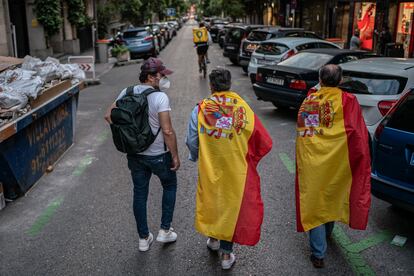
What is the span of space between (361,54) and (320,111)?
693 cm

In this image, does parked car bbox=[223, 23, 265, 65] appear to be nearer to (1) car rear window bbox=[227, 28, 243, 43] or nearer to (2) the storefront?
(1) car rear window bbox=[227, 28, 243, 43]

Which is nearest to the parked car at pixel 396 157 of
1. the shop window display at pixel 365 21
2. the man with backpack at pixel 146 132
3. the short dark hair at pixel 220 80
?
the short dark hair at pixel 220 80

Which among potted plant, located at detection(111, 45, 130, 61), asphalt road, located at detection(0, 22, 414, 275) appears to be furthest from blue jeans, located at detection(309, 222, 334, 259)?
potted plant, located at detection(111, 45, 130, 61)

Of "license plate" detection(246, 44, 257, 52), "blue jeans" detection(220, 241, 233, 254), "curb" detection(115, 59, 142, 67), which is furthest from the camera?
"curb" detection(115, 59, 142, 67)

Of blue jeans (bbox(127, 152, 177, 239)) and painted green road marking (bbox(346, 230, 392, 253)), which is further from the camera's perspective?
painted green road marking (bbox(346, 230, 392, 253))

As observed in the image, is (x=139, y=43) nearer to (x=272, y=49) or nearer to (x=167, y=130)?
(x=272, y=49)

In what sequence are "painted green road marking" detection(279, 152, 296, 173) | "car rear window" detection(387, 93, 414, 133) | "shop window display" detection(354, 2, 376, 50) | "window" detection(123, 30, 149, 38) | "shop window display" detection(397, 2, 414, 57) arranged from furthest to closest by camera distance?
"window" detection(123, 30, 149, 38), "shop window display" detection(354, 2, 376, 50), "shop window display" detection(397, 2, 414, 57), "painted green road marking" detection(279, 152, 296, 173), "car rear window" detection(387, 93, 414, 133)

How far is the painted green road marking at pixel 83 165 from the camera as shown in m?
6.88

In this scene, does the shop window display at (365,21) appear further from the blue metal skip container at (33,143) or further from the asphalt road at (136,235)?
the blue metal skip container at (33,143)

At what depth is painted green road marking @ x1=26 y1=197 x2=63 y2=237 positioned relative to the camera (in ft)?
16.3

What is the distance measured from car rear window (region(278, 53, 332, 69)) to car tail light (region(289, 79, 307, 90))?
1.69 ft

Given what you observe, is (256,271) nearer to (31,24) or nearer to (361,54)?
(361,54)

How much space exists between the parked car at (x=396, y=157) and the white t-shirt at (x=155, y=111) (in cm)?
213

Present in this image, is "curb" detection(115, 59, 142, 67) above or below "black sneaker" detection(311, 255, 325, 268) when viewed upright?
below
